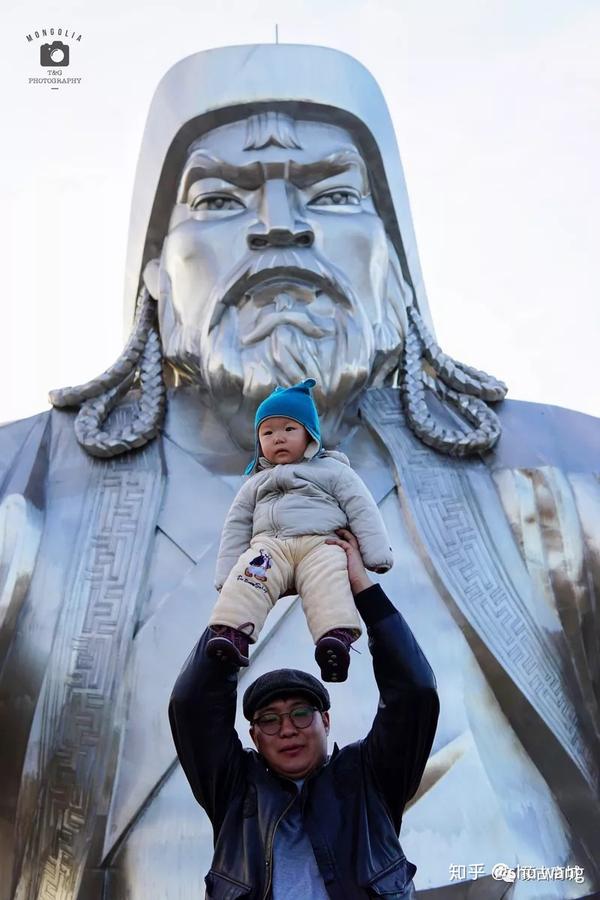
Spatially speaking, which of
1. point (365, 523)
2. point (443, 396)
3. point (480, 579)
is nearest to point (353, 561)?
point (365, 523)

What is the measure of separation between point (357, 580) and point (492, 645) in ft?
5.74

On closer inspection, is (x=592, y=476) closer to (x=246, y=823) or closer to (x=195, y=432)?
(x=195, y=432)

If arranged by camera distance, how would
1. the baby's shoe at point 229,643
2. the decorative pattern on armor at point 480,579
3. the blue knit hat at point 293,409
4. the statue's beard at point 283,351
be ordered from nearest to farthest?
the baby's shoe at point 229,643, the blue knit hat at point 293,409, the decorative pattern on armor at point 480,579, the statue's beard at point 283,351

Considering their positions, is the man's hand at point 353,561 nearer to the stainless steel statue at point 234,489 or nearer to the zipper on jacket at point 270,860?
the zipper on jacket at point 270,860

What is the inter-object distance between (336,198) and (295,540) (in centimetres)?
252

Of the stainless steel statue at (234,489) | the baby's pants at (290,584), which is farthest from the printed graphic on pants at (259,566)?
the stainless steel statue at (234,489)

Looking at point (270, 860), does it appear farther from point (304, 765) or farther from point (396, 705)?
point (396, 705)

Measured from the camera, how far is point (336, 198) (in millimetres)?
4324

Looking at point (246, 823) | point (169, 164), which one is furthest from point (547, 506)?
point (246, 823)

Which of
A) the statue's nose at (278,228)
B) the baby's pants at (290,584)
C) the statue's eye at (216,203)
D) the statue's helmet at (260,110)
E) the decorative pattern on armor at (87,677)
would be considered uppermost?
the statue's helmet at (260,110)

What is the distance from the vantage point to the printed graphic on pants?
2016 millimetres

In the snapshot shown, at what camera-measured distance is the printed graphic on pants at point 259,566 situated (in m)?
2.02

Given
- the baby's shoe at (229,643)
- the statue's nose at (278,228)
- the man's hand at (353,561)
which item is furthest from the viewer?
the statue's nose at (278,228)

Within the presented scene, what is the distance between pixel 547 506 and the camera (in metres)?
4.02
